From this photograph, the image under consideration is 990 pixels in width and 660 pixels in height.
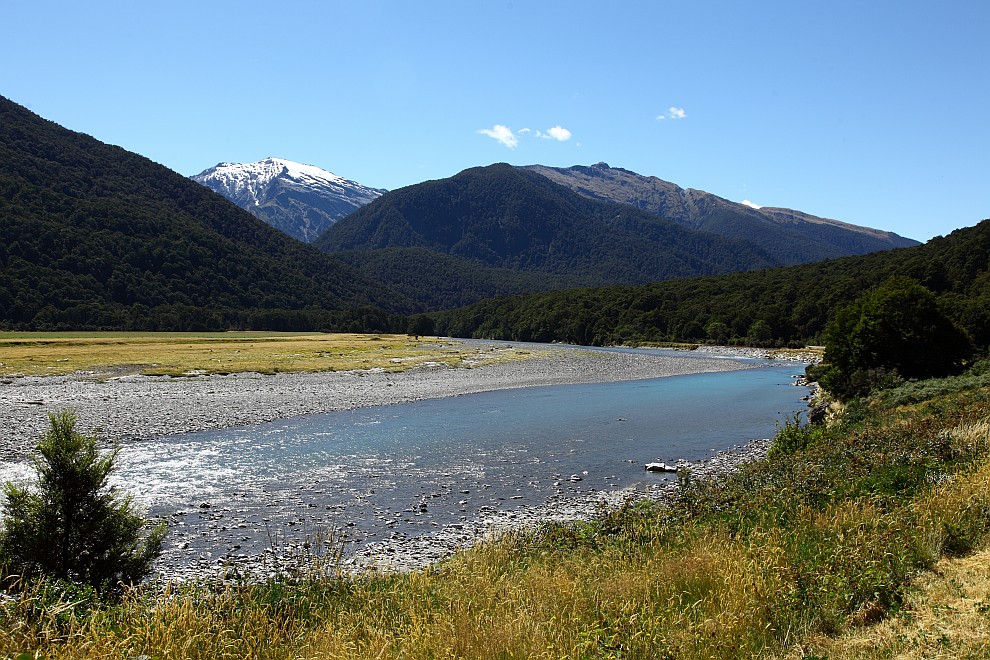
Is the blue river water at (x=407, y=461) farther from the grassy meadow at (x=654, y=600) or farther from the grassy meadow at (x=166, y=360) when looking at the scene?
the grassy meadow at (x=166, y=360)

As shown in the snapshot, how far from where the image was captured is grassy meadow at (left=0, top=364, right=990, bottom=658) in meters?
A: 5.30

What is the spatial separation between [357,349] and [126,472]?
66191 millimetres

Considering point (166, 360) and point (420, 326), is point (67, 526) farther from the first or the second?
point (420, 326)

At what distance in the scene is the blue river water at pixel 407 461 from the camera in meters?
15.2

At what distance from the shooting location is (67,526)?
907cm

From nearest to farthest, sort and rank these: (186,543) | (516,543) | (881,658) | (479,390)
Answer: (881,658), (516,543), (186,543), (479,390)

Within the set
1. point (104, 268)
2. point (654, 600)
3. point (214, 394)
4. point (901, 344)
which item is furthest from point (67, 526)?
point (104, 268)

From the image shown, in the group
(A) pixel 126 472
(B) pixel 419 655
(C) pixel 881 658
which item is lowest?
(A) pixel 126 472

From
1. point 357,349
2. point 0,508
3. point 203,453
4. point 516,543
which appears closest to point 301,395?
point 203,453

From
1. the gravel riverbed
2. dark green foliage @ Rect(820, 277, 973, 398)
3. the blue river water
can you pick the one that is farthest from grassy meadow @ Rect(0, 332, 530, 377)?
dark green foliage @ Rect(820, 277, 973, 398)

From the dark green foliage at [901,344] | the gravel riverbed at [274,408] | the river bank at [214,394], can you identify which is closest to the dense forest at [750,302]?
the dark green foliage at [901,344]

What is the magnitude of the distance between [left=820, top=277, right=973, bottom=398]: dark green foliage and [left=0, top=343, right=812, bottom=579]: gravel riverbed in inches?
470

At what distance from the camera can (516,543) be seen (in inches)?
440

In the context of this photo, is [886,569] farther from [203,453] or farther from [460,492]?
[203,453]
